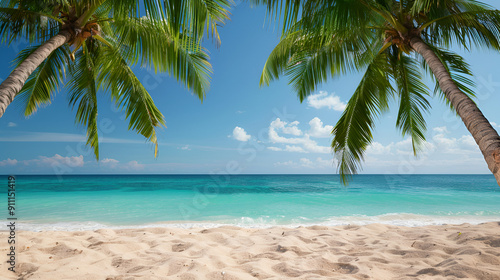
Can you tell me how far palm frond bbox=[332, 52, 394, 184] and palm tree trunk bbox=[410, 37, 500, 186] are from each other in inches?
57.1

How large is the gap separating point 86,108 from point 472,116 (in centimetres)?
649

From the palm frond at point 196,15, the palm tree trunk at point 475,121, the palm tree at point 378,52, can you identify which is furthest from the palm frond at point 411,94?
the palm frond at point 196,15

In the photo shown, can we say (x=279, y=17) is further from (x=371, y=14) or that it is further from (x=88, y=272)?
(x=88, y=272)

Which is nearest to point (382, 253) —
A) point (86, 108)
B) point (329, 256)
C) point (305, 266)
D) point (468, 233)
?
point (329, 256)

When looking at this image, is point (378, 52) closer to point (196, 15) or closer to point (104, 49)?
point (196, 15)

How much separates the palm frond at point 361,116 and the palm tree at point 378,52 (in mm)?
19

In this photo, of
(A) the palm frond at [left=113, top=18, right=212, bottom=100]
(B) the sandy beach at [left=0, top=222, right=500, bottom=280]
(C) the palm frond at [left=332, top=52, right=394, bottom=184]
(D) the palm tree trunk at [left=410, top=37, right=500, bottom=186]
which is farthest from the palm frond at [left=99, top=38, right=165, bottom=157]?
(D) the palm tree trunk at [left=410, top=37, right=500, bottom=186]

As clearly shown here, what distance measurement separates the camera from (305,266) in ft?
9.75

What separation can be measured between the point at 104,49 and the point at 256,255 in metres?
4.81

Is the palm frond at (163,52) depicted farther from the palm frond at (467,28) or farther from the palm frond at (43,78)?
the palm frond at (467,28)

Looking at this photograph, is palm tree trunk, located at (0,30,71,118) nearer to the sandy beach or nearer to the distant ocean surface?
the sandy beach

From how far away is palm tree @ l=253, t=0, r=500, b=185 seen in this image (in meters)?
3.55

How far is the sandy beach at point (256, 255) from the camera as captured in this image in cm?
272

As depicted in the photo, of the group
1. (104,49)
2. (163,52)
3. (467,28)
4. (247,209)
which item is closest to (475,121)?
(467,28)
